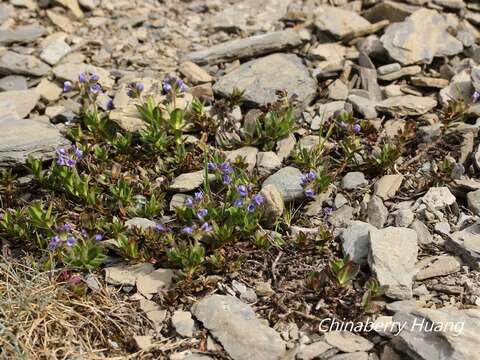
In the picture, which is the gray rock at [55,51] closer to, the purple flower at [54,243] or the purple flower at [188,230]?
the purple flower at [54,243]

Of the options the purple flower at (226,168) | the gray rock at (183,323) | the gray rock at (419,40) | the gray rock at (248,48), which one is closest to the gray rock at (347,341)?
the gray rock at (183,323)

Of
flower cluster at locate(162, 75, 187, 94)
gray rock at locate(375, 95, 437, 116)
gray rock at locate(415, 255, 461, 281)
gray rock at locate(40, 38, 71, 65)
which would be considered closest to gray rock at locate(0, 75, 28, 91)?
gray rock at locate(40, 38, 71, 65)

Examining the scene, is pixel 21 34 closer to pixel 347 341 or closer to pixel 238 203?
pixel 238 203

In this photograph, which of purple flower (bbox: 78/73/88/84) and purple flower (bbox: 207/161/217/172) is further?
purple flower (bbox: 78/73/88/84)

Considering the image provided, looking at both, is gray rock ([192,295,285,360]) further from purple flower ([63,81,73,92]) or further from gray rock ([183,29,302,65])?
gray rock ([183,29,302,65])

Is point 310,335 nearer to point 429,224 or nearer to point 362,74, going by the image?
point 429,224

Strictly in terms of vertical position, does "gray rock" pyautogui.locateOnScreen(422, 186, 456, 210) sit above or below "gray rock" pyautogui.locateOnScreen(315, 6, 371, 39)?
below

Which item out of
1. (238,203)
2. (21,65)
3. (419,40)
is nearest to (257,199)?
(238,203)
